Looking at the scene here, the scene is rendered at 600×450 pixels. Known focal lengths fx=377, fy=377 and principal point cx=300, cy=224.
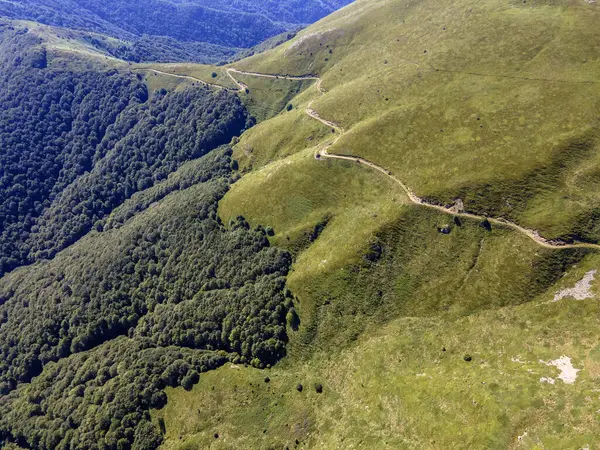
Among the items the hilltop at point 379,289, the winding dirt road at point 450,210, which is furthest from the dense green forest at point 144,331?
the winding dirt road at point 450,210

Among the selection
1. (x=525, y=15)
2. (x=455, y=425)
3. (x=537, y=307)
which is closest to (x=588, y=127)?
(x=537, y=307)

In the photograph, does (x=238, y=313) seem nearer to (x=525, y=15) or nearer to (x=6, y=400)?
(x=6, y=400)

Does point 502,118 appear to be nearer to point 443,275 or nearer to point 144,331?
point 443,275

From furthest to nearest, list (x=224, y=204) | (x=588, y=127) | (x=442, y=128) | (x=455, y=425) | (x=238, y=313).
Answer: (x=224, y=204)
(x=442, y=128)
(x=238, y=313)
(x=588, y=127)
(x=455, y=425)

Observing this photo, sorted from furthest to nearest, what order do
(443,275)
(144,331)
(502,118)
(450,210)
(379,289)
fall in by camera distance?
1. (144,331)
2. (502,118)
3. (450,210)
4. (379,289)
5. (443,275)

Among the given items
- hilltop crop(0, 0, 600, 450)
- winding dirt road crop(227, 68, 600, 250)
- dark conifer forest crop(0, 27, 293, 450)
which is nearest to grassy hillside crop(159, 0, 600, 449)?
hilltop crop(0, 0, 600, 450)

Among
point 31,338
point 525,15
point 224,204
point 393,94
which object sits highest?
point 525,15

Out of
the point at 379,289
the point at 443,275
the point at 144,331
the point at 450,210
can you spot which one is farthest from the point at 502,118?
the point at 144,331

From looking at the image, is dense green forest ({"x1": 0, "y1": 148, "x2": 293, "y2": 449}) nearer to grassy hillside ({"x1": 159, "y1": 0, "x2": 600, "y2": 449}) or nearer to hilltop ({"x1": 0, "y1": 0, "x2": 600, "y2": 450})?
hilltop ({"x1": 0, "y1": 0, "x2": 600, "y2": 450})
